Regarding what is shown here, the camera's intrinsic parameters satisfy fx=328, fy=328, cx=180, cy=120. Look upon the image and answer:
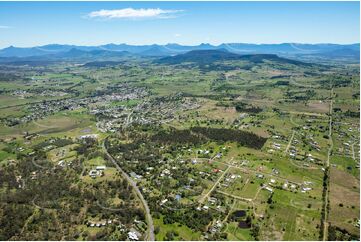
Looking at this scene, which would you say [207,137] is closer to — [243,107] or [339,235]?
[243,107]

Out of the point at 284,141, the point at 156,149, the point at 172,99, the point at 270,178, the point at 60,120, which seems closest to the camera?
the point at 270,178

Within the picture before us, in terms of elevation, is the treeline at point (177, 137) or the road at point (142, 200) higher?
the treeline at point (177, 137)

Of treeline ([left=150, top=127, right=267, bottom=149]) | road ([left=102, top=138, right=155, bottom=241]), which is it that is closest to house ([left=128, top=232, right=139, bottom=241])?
road ([left=102, top=138, right=155, bottom=241])

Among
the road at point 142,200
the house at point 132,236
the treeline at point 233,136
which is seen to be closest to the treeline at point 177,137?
the treeline at point 233,136

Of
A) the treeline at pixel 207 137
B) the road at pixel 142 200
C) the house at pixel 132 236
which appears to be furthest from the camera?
the treeline at pixel 207 137

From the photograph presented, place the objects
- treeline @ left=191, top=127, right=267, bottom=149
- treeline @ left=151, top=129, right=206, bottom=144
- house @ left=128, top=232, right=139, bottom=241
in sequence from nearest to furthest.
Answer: house @ left=128, top=232, right=139, bottom=241 → treeline @ left=191, top=127, right=267, bottom=149 → treeline @ left=151, top=129, right=206, bottom=144

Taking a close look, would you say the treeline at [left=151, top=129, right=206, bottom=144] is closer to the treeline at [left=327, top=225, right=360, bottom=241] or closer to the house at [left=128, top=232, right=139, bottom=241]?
the house at [left=128, top=232, right=139, bottom=241]

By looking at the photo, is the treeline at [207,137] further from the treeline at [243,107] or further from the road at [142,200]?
the treeline at [243,107]

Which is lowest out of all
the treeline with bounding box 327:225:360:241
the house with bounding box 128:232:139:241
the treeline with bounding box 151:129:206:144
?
the treeline with bounding box 327:225:360:241

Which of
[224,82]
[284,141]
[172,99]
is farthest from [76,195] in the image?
[224,82]

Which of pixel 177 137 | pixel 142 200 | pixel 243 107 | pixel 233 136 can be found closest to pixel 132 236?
pixel 142 200

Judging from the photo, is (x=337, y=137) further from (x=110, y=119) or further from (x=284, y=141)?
(x=110, y=119)
